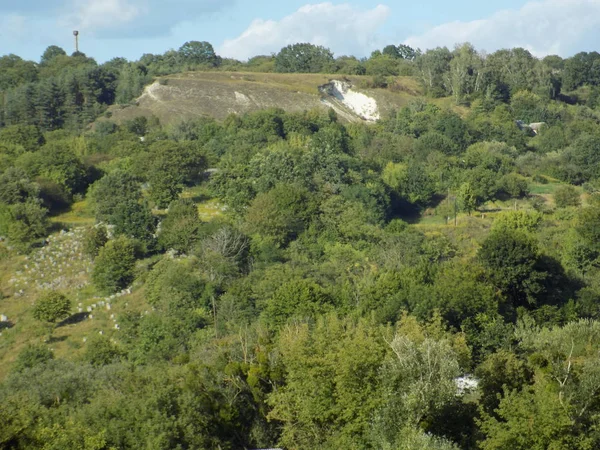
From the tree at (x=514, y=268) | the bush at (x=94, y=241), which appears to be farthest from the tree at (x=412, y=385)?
the bush at (x=94, y=241)

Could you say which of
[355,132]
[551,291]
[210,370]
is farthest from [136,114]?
[210,370]

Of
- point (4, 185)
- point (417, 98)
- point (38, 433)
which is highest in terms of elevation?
point (417, 98)

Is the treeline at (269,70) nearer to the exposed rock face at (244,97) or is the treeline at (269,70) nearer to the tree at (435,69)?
the tree at (435,69)

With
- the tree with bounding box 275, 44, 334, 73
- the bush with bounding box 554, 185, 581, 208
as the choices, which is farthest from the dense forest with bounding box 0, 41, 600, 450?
the tree with bounding box 275, 44, 334, 73

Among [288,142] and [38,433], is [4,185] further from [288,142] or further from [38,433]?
[38,433]

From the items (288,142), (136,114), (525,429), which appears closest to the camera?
(525,429)

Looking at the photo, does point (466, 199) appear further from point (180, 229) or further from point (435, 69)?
point (435, 69)

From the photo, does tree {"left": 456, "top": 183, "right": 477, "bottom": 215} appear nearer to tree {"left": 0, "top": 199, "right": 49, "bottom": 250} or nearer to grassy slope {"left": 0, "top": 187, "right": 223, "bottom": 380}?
grassy slope {"left": 0, "top": 187, "right": 223, "bottom": 380}

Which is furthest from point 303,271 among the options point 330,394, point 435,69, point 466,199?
point 435,69
